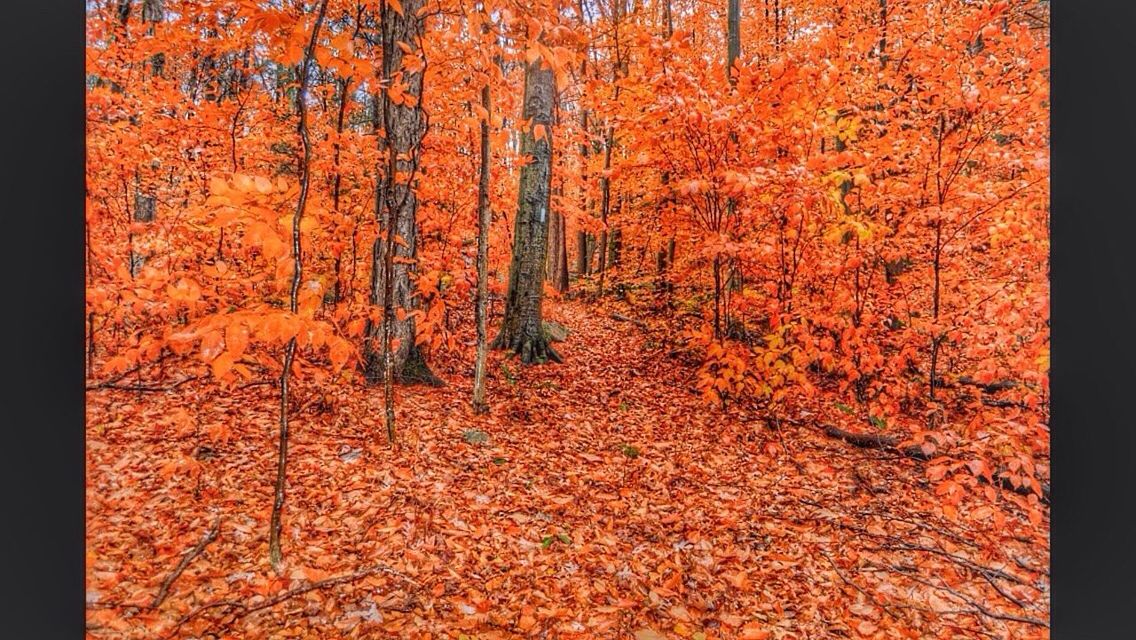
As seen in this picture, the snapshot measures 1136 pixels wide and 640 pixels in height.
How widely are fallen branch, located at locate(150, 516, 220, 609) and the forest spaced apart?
0.5 inches

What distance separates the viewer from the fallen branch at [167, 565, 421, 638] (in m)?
1.96

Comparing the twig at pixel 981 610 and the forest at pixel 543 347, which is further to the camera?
the twig at pixel 981 610

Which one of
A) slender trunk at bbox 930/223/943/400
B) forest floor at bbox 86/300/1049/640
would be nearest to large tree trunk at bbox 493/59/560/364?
forest floor at bbox 86/300/1049/640

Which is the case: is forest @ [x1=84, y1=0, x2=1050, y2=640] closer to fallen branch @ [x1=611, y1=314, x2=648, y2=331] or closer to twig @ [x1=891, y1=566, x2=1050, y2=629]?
twig @ [x1=891, y1=566, x2=1050, y2=629]

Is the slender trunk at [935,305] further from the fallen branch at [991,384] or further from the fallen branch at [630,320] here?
the fallen branch at [630,320]

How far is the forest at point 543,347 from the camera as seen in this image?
7.39 feet

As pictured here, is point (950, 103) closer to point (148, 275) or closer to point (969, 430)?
point (969, 430)

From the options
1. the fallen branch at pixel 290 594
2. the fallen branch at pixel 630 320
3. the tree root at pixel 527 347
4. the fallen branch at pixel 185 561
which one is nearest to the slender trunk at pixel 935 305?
the fallen branch at pixel 630 320

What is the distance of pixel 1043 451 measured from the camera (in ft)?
9.50

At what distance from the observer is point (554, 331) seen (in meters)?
5.96

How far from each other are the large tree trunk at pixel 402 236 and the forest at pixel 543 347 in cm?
4

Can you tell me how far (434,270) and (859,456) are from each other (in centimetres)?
425

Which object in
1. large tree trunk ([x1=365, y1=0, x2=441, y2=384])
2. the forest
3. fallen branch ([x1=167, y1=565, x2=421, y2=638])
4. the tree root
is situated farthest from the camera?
the tree root
